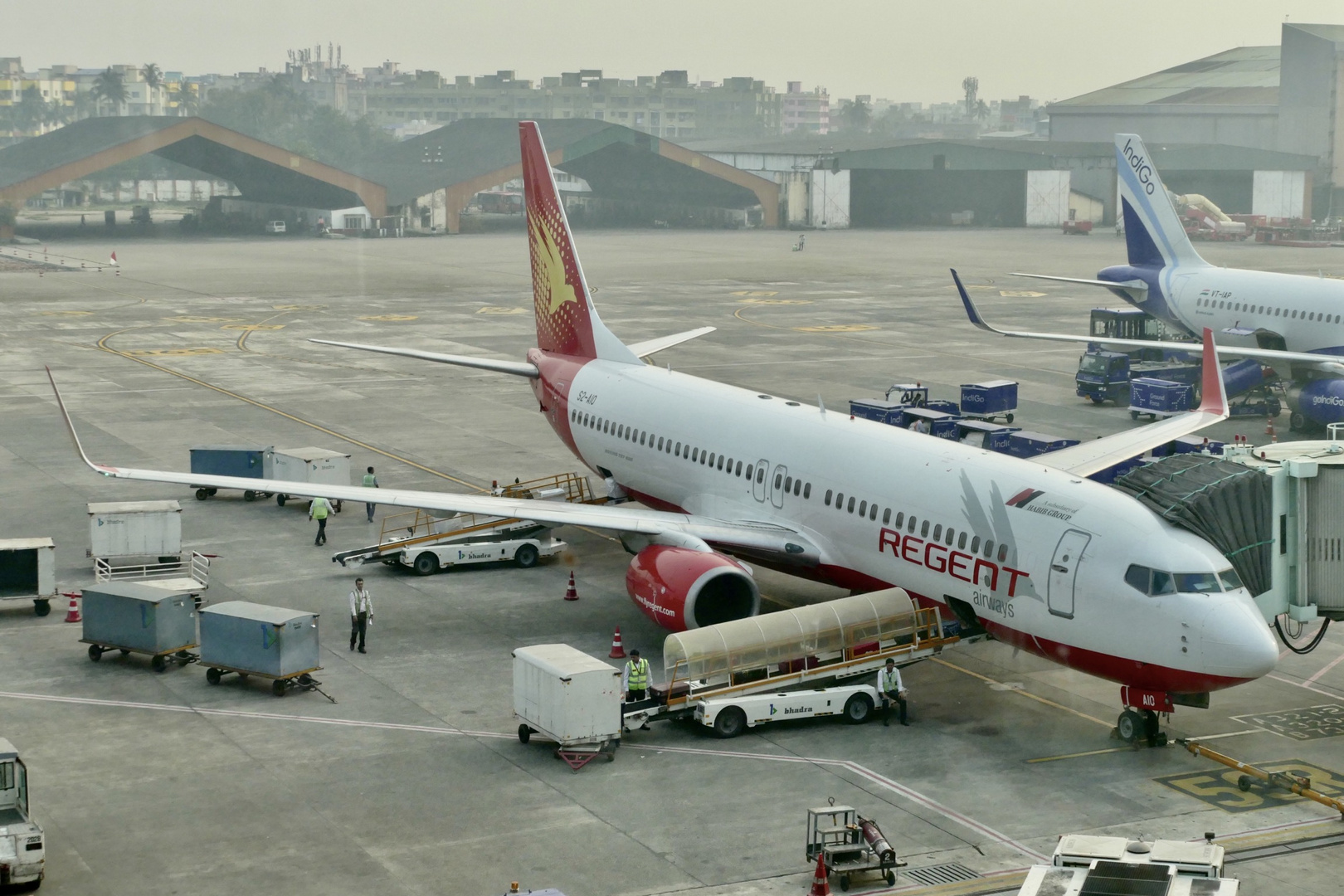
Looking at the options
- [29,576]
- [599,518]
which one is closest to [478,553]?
[599,518]

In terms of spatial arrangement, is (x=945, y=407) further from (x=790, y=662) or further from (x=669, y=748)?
(x=669, y=748)

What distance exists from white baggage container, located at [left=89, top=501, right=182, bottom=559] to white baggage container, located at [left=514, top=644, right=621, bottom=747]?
1649 centimetres

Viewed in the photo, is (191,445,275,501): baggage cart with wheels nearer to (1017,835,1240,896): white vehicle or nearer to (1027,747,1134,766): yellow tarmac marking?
(1027,747,1134,766): yellow tarmac marking

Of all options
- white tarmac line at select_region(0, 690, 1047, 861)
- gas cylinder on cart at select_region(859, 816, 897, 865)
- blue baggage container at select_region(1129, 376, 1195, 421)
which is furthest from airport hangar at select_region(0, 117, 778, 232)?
gas cylinder on cart at select_region(859, 816, 897, 865)

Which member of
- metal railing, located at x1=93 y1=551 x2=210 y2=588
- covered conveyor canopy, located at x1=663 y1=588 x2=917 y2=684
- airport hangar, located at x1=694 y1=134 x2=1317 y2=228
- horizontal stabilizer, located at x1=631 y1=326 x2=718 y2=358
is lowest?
metal railing, located at x1=93 y1=551 x2=210 y2=588

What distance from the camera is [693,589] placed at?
3291cm

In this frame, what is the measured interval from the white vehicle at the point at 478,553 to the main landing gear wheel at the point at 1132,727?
18.1 meters

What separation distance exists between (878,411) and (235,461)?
75.1 ft

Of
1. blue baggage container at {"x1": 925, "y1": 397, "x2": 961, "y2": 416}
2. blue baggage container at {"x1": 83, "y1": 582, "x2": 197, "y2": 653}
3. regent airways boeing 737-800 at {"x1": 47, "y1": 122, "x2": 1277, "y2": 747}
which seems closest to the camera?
regent airways boeing 737-800 at {"x1": 47, "y1": 122, "x2": 1277, "y2": 747}

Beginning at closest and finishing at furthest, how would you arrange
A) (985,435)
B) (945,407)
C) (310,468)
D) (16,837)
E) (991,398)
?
1. (16,837)
2. (310,468)
3. (985,435)
4. (945,407)
5. (991,398)

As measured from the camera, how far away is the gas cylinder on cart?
2353 cm

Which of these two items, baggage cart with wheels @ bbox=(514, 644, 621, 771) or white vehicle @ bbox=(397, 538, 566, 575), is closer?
baggage cart with wheels @ bbox=(514, 644, 621, 771)

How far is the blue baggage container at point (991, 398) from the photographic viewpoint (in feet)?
203

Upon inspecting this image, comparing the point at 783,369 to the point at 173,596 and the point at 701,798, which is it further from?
the point at 701,798
